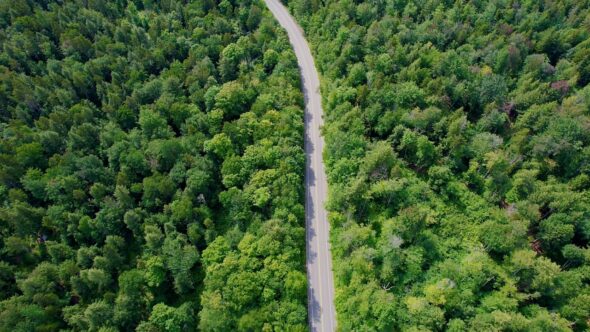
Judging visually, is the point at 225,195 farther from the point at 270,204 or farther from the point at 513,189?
the point at 513,189

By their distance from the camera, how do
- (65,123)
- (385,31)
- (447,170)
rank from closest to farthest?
(447,170), (65,123), (385,31)

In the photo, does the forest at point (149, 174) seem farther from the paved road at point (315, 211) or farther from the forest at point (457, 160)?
the forest at point (457, 160)

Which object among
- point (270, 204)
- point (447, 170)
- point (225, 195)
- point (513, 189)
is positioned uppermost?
point (225, 195)

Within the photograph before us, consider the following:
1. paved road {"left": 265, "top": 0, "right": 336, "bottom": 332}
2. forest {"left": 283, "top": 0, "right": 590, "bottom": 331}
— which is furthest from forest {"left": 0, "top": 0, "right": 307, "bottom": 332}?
forest {"left": 283, "top": 0, "right": 590, "bottom": 331}

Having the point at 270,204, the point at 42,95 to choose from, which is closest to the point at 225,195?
the point at 270,204

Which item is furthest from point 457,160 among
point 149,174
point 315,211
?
point 149,174

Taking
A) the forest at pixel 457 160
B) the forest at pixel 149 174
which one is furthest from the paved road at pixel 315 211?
the forest at pixel 149 174
